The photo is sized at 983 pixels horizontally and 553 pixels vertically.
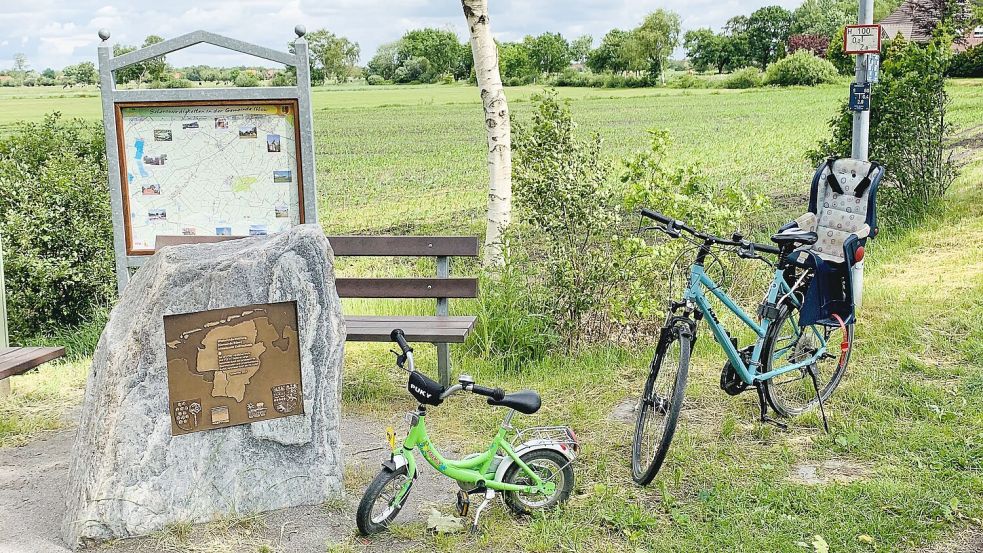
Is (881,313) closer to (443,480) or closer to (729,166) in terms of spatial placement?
(443,480)

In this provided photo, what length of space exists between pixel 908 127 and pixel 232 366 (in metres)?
8.27

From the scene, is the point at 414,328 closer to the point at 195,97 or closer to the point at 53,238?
the point at 195,97

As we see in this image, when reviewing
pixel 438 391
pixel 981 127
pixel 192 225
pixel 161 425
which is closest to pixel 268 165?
pixel 192 225

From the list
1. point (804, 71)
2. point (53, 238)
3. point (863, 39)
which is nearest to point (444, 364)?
point (863, 39)

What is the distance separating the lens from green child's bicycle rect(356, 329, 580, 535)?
3992 millimetres

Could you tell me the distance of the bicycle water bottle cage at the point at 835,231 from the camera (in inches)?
202

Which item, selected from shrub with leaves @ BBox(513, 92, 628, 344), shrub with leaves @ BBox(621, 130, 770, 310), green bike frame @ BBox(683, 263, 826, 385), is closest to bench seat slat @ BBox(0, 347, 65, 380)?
shrub with leaves @ BBox(513, 92, 628, 344)

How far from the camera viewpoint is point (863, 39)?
685 centimetres

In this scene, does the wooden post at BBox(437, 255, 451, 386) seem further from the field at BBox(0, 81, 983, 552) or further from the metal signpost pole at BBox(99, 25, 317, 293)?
the metal signpost pole at BBox(99, 25, 317, 293)

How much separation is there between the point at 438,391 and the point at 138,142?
10.2ft

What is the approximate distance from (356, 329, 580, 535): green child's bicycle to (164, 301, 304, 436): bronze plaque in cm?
56

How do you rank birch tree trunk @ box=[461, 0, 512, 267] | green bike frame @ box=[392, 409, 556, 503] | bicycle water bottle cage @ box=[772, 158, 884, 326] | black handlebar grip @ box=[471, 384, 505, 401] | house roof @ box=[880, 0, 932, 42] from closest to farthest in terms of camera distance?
black handlebar grip @ box=[471, 384, 505, 401] < green bike frame @ box=[392, 409, 556, 503] < bicycle water bottle cage @ box=[772, 158, 884, 326] < birch tree trunk @ box=[461, 0, 512, 267] < house roof @ box=[880, 0, 932, 42]

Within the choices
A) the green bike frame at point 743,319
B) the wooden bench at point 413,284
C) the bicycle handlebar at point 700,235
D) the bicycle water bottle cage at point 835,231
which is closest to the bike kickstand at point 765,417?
the green bike frame at point 743,319

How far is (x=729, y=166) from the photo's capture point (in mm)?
19422
